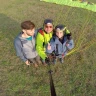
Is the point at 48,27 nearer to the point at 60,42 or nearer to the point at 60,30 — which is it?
the point at 60,30

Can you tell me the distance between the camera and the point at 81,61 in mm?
7078

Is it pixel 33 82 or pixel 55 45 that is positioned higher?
pixel 55 45

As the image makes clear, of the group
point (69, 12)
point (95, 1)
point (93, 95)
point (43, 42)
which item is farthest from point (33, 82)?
point (95, 1)

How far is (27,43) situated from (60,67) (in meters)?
1.55

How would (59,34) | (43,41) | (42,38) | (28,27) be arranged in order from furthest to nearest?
(43,41)
(42,38)
(59,34)
(28,27)

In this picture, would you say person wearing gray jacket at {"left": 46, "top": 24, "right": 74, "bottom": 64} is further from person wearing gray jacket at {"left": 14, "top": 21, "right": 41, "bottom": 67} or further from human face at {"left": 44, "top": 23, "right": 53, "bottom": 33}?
person wearing gray jacket at {"left": 14, "top": 21, "right": 41, "bottom": 67}

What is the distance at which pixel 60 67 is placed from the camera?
683 cm

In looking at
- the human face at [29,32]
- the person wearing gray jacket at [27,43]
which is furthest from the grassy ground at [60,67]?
the human face at [29,32]

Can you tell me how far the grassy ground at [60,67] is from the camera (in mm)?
6012

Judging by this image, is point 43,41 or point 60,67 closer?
point 43,41

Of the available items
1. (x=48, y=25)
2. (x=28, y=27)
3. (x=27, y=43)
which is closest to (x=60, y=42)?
(x=48, y=25)

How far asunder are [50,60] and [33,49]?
857 mm

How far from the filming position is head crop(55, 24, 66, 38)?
5.73 m

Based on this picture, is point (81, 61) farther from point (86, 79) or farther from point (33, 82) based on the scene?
point (33, 82)
